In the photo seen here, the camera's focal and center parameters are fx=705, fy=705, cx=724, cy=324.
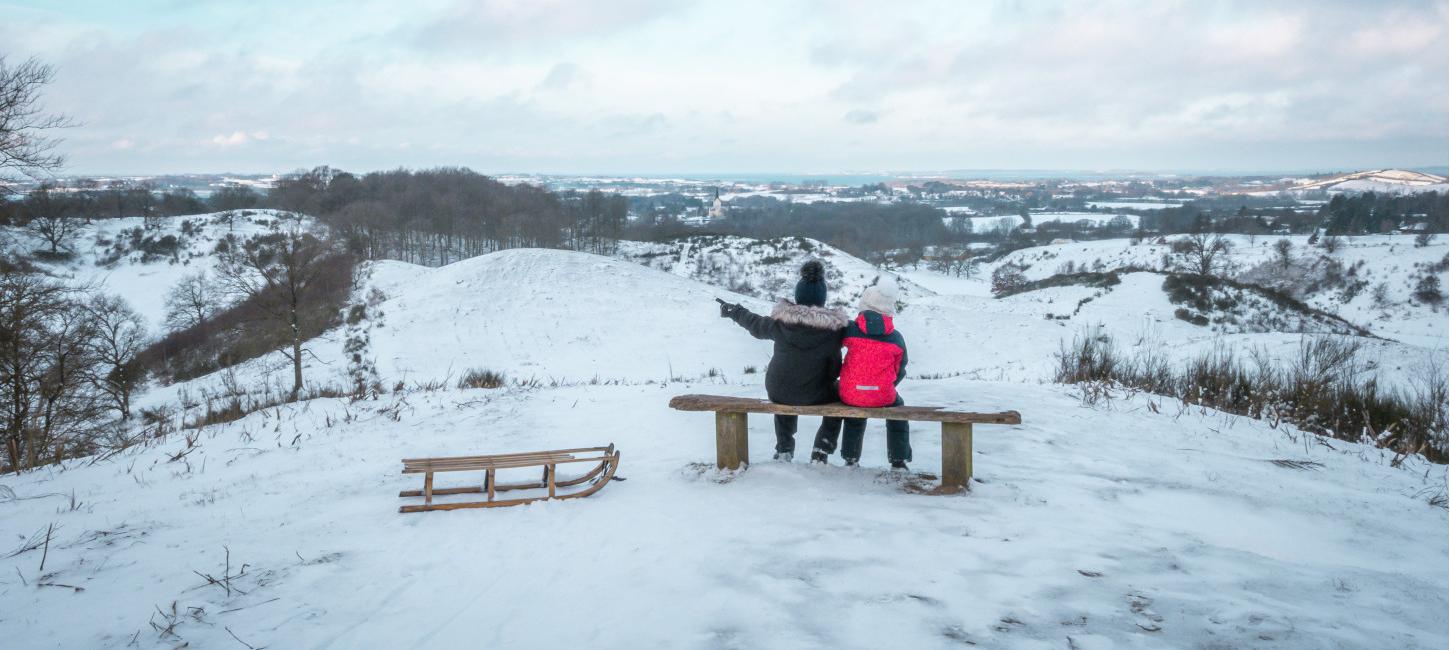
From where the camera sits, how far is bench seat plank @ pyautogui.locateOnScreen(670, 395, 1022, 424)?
4.48m

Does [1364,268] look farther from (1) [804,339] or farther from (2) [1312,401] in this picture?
(1) [804,339]

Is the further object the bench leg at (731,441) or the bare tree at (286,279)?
the bare tree at (286,279)

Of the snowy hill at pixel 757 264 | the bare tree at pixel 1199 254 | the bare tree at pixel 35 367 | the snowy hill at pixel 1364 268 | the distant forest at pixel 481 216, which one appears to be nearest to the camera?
the bare tree at pixel 35 367

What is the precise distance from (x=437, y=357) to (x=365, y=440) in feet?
56.1

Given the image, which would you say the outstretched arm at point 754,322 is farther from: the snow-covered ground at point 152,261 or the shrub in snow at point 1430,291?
the shrub in snow at point 1430,291

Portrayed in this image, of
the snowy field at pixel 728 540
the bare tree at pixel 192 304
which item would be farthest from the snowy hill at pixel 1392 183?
the bare tree at pixel 192 304

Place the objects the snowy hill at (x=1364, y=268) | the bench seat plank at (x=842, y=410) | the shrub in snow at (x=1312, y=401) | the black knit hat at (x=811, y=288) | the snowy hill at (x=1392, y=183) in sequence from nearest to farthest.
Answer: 1. the bench seat plank at (x=842, y=410)
2. the black knit hat at (x=811, y=288)
3. the shrub in snow at (x=1312, y=401)
4. the snowy hill at (x=1364, y=268)
5. the snowy hill at (x=1392, y=183)

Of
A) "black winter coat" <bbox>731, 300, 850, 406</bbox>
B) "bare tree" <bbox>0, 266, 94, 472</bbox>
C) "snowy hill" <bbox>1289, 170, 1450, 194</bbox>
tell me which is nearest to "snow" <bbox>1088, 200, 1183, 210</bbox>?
"snowy hill" <bbox>1289, 170, 1450, 194</bbox>

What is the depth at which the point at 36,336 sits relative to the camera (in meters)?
15.4

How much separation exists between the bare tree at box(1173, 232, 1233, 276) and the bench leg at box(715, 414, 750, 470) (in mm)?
58800

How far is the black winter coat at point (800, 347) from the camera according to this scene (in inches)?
194

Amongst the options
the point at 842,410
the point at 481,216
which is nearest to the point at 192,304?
the point at 481,216

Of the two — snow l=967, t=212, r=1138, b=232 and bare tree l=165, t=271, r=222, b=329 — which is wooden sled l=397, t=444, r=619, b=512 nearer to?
bare tree l=165, t=271, r=222, b=329

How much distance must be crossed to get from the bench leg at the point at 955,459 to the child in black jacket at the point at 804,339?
2.85 feet
